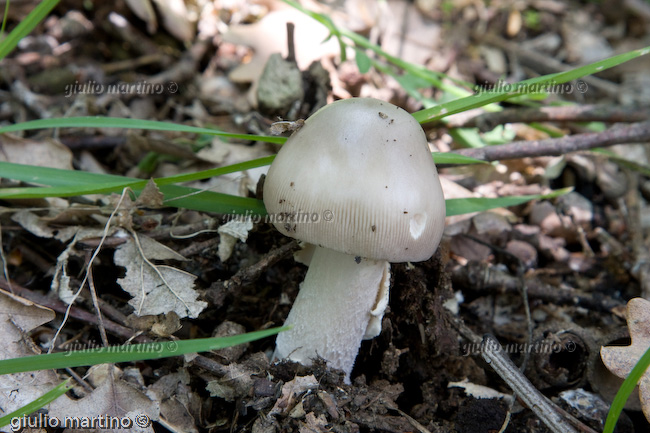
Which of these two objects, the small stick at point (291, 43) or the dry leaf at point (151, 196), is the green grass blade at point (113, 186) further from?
the small stick at point (291, 43)

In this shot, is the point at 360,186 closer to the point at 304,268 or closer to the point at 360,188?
the point at 360,188

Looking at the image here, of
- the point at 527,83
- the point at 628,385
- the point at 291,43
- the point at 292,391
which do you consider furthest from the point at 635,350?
the point at 291,43

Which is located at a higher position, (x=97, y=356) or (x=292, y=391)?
(x=97, y=356)

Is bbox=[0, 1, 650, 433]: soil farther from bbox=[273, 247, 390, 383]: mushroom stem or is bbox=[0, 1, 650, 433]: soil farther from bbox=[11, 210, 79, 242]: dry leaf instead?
bbox=[273, 247, 390, 383]: mushroom stem

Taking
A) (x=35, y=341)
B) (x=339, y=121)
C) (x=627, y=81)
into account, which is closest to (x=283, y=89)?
(x=339, y=121)

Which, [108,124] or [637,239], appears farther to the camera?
[637,239]

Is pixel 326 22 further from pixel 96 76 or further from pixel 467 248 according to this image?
pixel 96 76

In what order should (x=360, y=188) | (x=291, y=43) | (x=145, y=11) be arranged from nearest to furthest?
(x=360, y=188) < (x=291, y=43) < (x=145, y=11)
